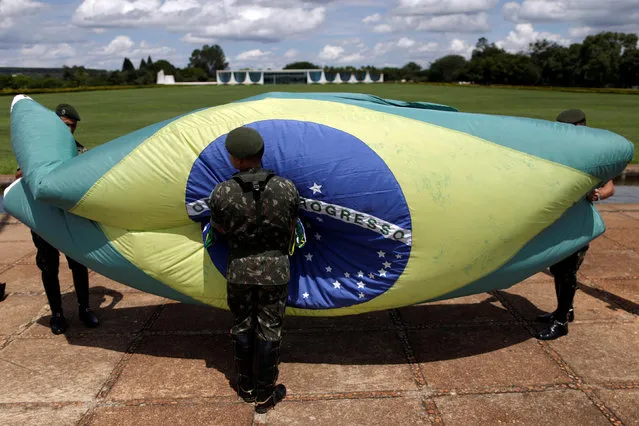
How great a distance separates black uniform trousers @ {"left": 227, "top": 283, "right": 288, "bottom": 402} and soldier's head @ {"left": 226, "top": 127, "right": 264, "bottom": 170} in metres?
0.86

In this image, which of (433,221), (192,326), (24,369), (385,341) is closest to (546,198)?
(433,221)

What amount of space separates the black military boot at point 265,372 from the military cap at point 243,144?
4.36 feet

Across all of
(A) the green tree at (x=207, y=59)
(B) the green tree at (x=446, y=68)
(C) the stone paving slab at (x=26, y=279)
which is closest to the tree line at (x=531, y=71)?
(B) the green tree at (x=446, y=68)

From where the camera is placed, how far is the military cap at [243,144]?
356 centimetres

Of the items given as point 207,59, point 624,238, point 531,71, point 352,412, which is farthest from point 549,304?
point 207,59

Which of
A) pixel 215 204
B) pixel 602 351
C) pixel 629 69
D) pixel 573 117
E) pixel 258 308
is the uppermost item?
pixel 629 69

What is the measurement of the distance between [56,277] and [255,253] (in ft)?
8.57

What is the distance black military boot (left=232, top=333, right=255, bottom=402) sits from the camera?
3.89 metres

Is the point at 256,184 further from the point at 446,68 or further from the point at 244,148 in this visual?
the point at 446,68

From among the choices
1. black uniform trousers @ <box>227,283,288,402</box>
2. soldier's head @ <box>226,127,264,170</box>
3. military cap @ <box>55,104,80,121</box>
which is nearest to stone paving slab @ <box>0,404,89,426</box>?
black uniform trousers @ <box>227,283,288,402</box>

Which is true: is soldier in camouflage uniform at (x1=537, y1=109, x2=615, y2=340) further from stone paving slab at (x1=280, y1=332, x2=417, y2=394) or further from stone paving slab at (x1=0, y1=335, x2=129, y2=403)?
stone paving slab at (x1=0, y1=335, x2=129, y2=403)

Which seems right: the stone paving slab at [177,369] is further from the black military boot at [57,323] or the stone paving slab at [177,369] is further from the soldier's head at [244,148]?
the soldier's head at [244,148]

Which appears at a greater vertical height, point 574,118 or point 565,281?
point 574,118

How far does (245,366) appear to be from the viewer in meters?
3.90
